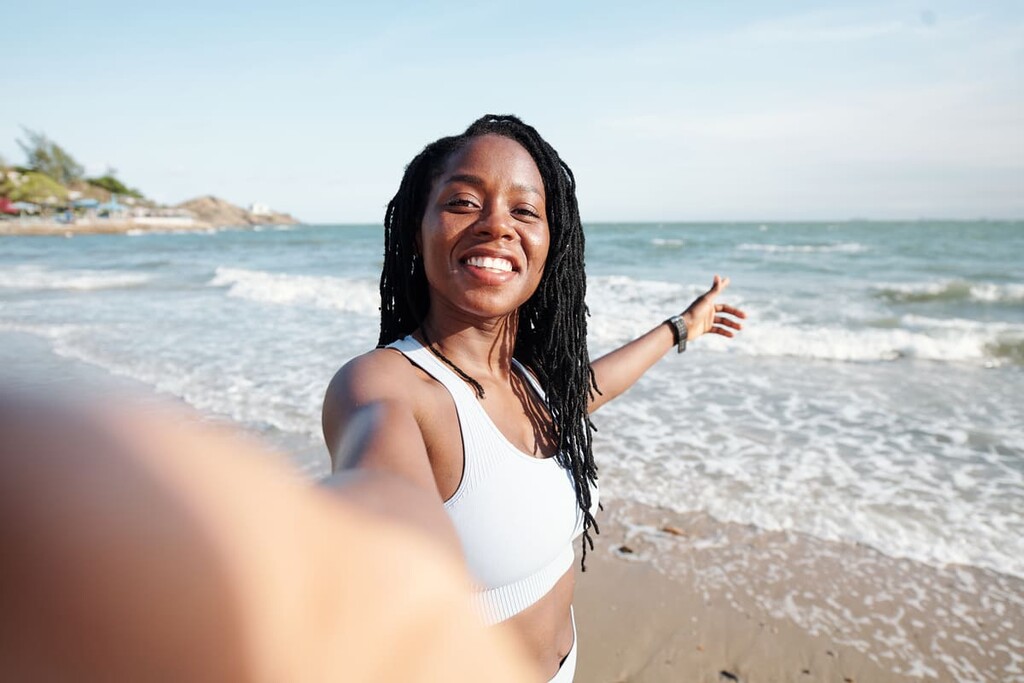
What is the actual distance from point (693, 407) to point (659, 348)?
13.5ft

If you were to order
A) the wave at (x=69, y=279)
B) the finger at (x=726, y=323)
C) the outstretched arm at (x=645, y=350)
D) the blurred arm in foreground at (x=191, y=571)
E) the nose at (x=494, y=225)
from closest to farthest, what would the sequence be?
1. the blurred arm in foreground at (x=191, y=571)
2. the nose at (x=494, y=225)
3. the outstretched arm at (x=645, y=350)
4. the finger at (x=726, y=323)
5. the wave at (x=69, y=279)

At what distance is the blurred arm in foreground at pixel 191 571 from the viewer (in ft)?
1.24

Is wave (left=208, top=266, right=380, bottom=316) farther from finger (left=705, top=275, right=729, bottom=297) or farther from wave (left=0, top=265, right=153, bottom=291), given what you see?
finger (left=705, top=275, right=729, bottom=297)

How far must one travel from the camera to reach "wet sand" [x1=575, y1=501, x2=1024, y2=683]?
10.4ft

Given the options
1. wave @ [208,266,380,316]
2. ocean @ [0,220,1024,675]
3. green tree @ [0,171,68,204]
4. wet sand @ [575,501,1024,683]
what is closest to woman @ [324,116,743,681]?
ocean @ [0,220,1024,675]

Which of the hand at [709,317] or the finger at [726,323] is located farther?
the finger at [726,323]

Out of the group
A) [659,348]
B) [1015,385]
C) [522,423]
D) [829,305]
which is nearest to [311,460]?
[659,348]

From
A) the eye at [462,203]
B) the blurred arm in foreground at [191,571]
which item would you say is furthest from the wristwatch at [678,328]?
the blurred arm in foreground at [191,571]

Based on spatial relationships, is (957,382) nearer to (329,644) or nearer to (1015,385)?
(1015,385)

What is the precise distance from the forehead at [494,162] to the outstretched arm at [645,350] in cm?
94

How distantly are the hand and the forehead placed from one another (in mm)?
1442

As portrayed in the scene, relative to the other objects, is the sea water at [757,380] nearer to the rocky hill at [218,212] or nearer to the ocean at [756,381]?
the ocean at [756,381]

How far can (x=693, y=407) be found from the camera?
680cm

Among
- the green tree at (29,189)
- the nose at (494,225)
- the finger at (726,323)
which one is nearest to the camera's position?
the nose at (494,225)
